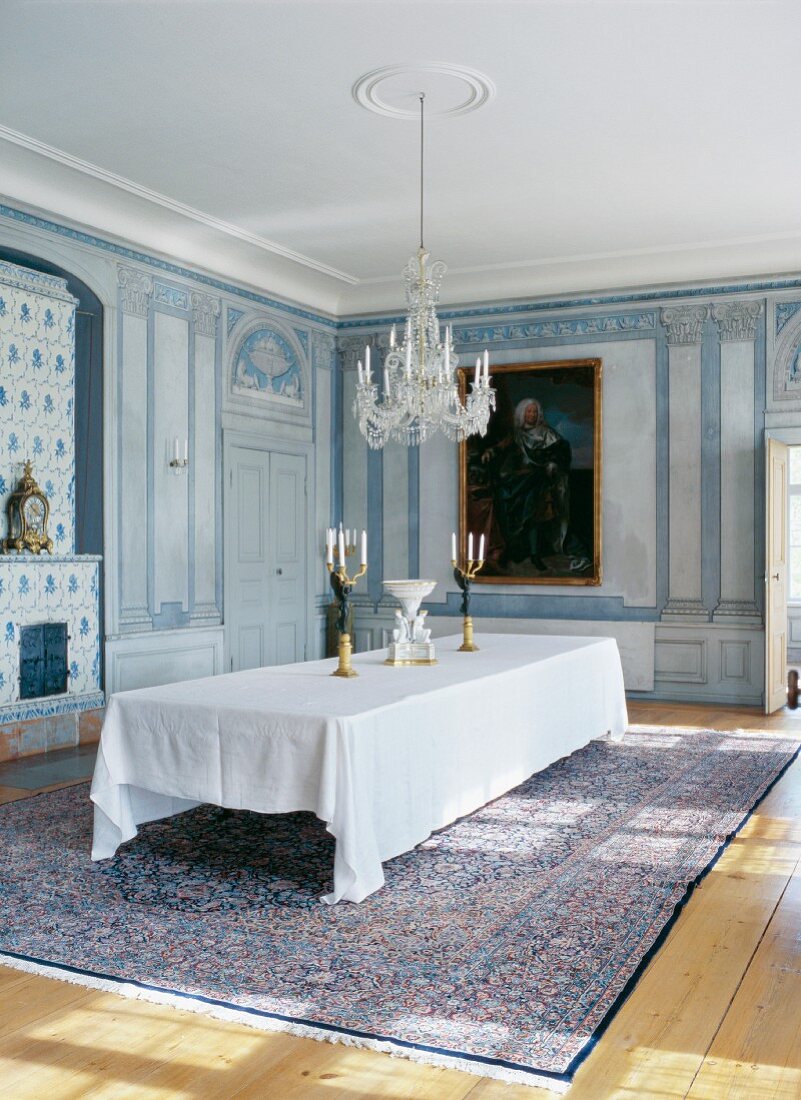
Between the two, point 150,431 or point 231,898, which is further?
point 150,431

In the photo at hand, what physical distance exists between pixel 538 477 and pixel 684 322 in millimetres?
1725

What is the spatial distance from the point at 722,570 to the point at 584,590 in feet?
3.71

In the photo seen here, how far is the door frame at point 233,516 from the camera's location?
822cm

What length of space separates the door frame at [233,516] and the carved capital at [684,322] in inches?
127

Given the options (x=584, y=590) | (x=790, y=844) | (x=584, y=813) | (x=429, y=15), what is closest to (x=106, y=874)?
(x=584, y=813)

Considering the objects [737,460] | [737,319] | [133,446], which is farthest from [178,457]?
[737,319]

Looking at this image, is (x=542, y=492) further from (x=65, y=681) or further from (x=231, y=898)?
(x=231, y=898)

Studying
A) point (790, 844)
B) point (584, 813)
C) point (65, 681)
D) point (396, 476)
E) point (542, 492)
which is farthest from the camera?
point (396, 476)

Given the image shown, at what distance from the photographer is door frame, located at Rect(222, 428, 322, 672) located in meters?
8.22

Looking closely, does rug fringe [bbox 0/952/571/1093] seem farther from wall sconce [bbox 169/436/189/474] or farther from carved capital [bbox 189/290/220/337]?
carved capital [bbox 189/290/220/337]

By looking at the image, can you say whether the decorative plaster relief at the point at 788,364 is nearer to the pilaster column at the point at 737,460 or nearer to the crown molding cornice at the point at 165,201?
the pilaster column at the point at 737,460

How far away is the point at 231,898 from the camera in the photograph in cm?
368

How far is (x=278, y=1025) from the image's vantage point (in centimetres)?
268

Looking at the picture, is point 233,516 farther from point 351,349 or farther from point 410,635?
point 410,635
